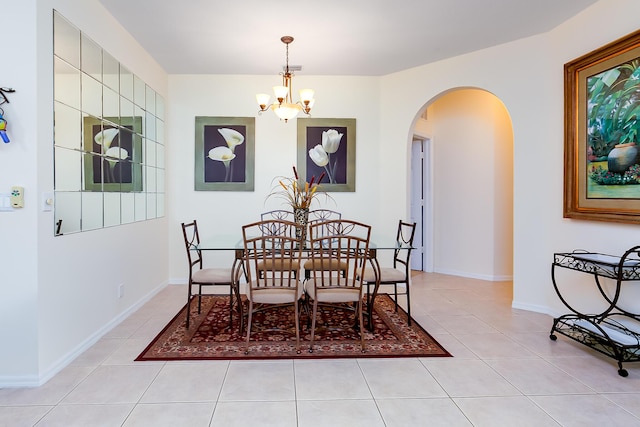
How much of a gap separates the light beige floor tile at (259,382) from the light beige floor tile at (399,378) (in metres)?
0.51

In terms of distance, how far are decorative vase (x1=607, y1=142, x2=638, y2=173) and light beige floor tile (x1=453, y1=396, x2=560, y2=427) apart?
6.38 ft

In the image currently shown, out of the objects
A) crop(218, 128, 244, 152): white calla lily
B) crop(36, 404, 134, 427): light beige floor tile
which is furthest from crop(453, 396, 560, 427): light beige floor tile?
crop(218, 128, 244, 152): white calla lily

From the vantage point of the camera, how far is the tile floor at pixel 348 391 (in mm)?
1904

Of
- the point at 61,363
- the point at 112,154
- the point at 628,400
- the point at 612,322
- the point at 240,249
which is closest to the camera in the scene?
the point at 628,400

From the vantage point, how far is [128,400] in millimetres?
2064

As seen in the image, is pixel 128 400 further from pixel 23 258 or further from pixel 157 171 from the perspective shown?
pixel 157 171

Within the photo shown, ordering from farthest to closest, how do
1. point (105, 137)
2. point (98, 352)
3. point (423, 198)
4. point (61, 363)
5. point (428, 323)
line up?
point (423, 198)
point (428, 323)
point (105, 137)
point (98, 352)
point (61, 363)

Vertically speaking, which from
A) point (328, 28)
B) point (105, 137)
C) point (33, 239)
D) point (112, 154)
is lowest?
point (33, 239)

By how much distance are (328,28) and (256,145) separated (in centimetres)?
187

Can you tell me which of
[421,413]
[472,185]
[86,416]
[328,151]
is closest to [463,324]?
[421,413]

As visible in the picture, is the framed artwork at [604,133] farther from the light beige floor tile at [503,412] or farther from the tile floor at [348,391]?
the light beige floor tile at [503,412]

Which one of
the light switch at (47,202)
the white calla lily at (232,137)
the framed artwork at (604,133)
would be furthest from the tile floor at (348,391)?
the white calla lily at (232,137)

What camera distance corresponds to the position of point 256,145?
15.8ft

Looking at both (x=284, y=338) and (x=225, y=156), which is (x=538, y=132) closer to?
(x=284, y=338)
